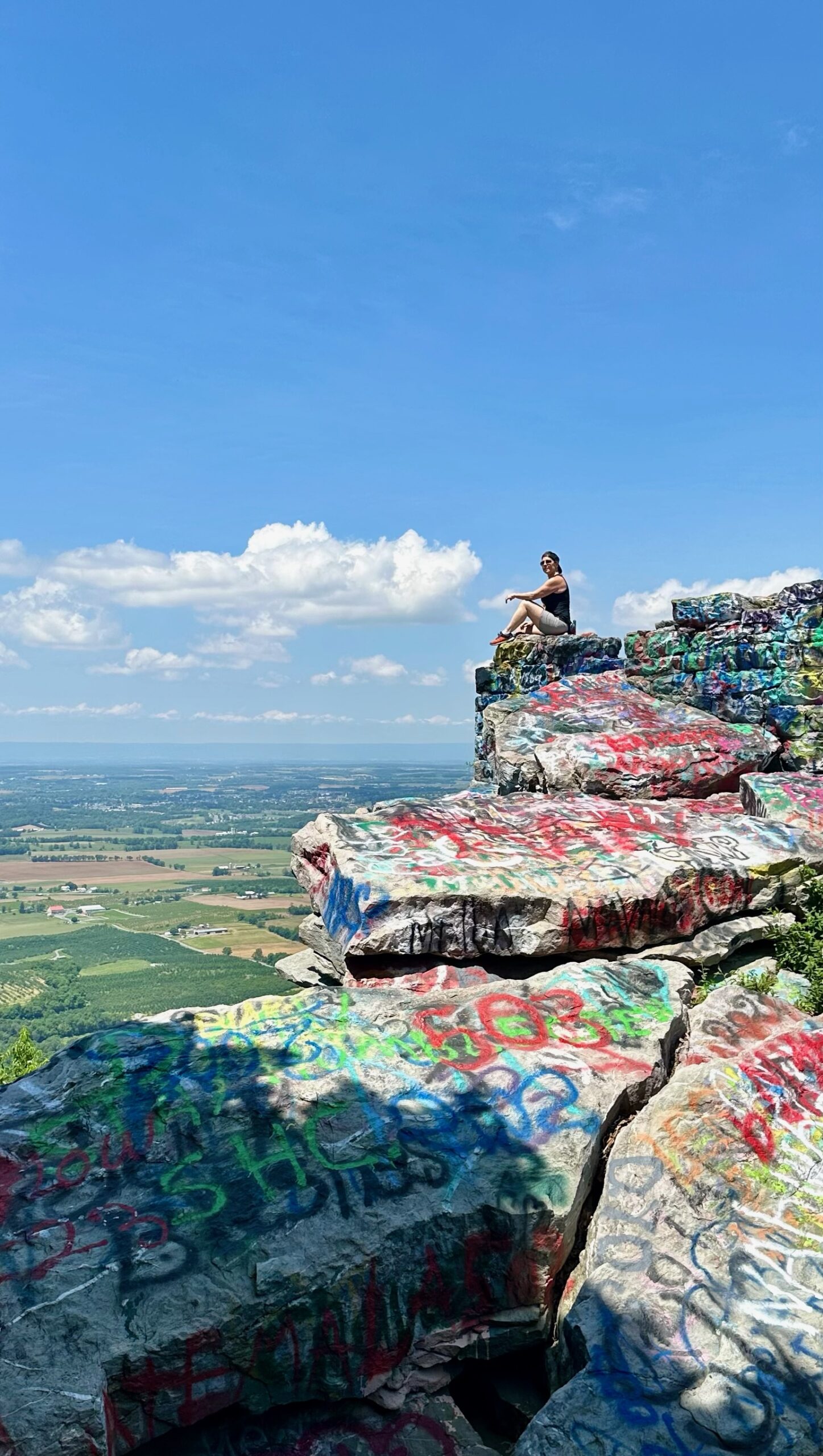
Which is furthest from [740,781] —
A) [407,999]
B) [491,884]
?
[407,999]

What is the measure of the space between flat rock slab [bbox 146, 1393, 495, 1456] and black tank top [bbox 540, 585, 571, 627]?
33.4 feet

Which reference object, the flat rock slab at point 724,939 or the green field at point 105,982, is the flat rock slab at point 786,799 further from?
the green field at point 105,982

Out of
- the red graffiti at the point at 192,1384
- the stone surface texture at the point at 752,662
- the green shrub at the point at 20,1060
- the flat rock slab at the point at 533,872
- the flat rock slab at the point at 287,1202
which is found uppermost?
the stone surface texture at the point at 752,662

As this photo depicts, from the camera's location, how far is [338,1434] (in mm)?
3709

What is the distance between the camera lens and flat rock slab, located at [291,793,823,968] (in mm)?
6324

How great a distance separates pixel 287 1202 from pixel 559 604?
10048 millimetres

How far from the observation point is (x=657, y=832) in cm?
755

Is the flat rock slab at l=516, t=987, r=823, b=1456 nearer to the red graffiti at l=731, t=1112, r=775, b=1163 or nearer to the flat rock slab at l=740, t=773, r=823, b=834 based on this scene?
the red graffiti at l=731, t=1112, r=775, b=1163

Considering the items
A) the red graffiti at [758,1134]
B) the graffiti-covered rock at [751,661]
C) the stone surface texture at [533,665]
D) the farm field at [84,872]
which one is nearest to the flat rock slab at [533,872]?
the graffiti-covered rock at [751,661]

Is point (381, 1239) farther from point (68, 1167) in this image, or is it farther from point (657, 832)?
point (657, 832)

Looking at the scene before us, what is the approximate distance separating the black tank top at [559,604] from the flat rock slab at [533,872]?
516 centimetres

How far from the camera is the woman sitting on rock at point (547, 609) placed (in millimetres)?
12477

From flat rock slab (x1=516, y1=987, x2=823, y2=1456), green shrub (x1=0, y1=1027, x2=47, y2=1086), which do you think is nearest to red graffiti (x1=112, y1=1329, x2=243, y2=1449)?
flat rock slab (x1=516, y1=987, x2=823, y2=1456)

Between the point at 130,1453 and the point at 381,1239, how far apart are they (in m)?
1.23
